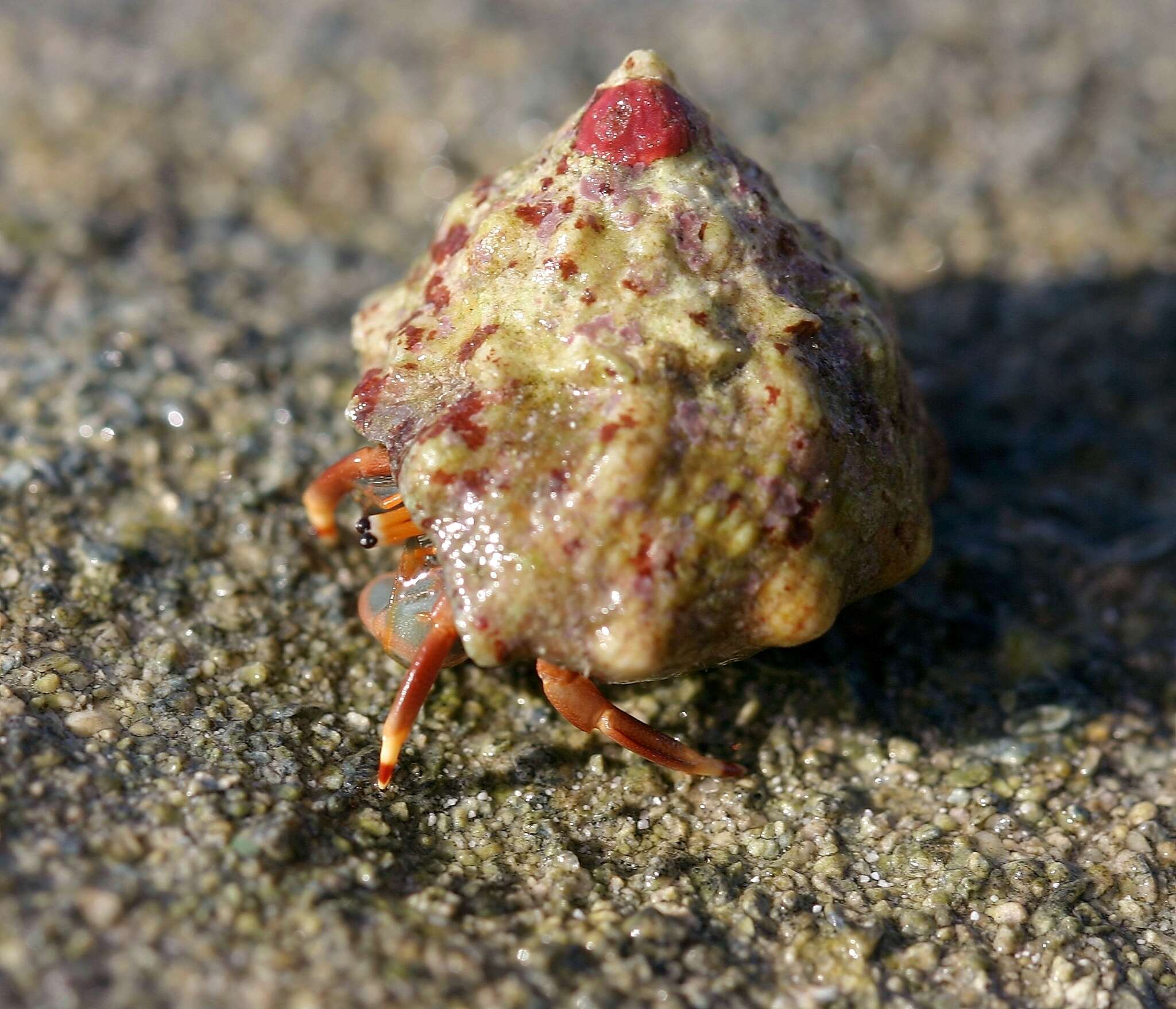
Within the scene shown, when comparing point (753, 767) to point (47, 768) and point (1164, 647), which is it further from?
point (47, 768)

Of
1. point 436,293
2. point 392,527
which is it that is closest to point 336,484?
point 392,527

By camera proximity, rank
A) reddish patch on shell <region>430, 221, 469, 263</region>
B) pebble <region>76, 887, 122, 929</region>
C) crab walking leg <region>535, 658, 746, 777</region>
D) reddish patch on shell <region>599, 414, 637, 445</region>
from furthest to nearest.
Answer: reddish patch on shell <region>430, 221, 469, 263</region>
crab walking leg <region>535, 658, 746, 777</region>
reddish patch on shell <region>599, 414, 637, 445</region>
pebble <region>76, 887, 122, 929</region>

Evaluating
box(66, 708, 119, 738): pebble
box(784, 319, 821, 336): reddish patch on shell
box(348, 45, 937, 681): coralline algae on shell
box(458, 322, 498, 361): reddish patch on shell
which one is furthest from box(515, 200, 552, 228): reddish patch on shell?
box(66, 708, 119, 738): pebble

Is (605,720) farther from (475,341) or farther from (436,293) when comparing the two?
(436,293)

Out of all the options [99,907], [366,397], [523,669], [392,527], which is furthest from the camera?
[523,669]

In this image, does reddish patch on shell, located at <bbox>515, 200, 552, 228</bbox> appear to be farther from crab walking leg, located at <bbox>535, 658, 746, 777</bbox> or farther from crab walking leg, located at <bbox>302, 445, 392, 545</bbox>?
crab walking leg, located at <bbox>535, 658, 746, 777</bbox>

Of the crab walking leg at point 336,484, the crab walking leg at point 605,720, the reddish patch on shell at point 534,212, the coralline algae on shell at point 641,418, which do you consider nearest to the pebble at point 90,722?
the crab walking leg at point 336,484
